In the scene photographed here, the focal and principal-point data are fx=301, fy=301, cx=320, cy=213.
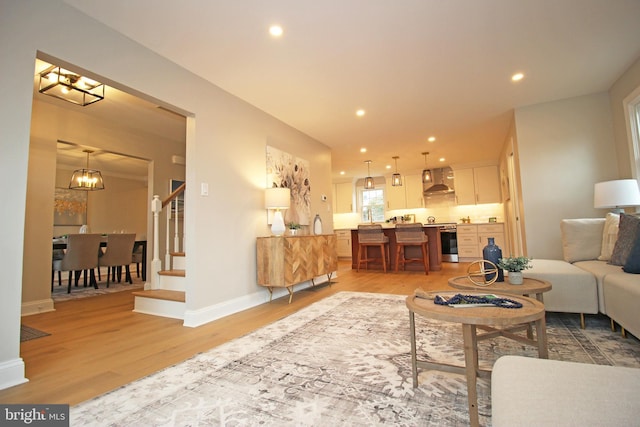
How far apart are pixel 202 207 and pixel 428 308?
7.85 ft

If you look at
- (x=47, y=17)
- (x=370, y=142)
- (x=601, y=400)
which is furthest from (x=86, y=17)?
(x=370, y=142)

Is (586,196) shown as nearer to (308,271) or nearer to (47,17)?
(308,271)

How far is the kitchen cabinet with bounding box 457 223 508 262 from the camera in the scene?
724cm

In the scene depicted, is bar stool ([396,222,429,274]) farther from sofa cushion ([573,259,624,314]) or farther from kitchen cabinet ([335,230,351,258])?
kitchen cabinet ([335,230,351,258])

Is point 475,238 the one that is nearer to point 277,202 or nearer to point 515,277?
point 277,202

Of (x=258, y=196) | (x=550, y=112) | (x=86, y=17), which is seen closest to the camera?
(x=86, y=17)

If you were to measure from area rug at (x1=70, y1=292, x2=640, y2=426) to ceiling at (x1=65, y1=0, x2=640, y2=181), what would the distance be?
2.44 m

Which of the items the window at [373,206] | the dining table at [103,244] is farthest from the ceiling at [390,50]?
the window at [373,206]

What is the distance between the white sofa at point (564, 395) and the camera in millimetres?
617

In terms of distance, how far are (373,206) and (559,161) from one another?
539cm

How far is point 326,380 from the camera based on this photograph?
164 cm

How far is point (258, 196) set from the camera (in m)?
3.83

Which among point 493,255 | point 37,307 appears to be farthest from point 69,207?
point 493,255

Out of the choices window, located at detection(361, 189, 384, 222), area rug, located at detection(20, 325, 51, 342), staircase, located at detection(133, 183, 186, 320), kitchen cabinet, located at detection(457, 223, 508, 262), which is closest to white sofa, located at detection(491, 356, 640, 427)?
staircase, located at detection(133, 183, 186, 320)
